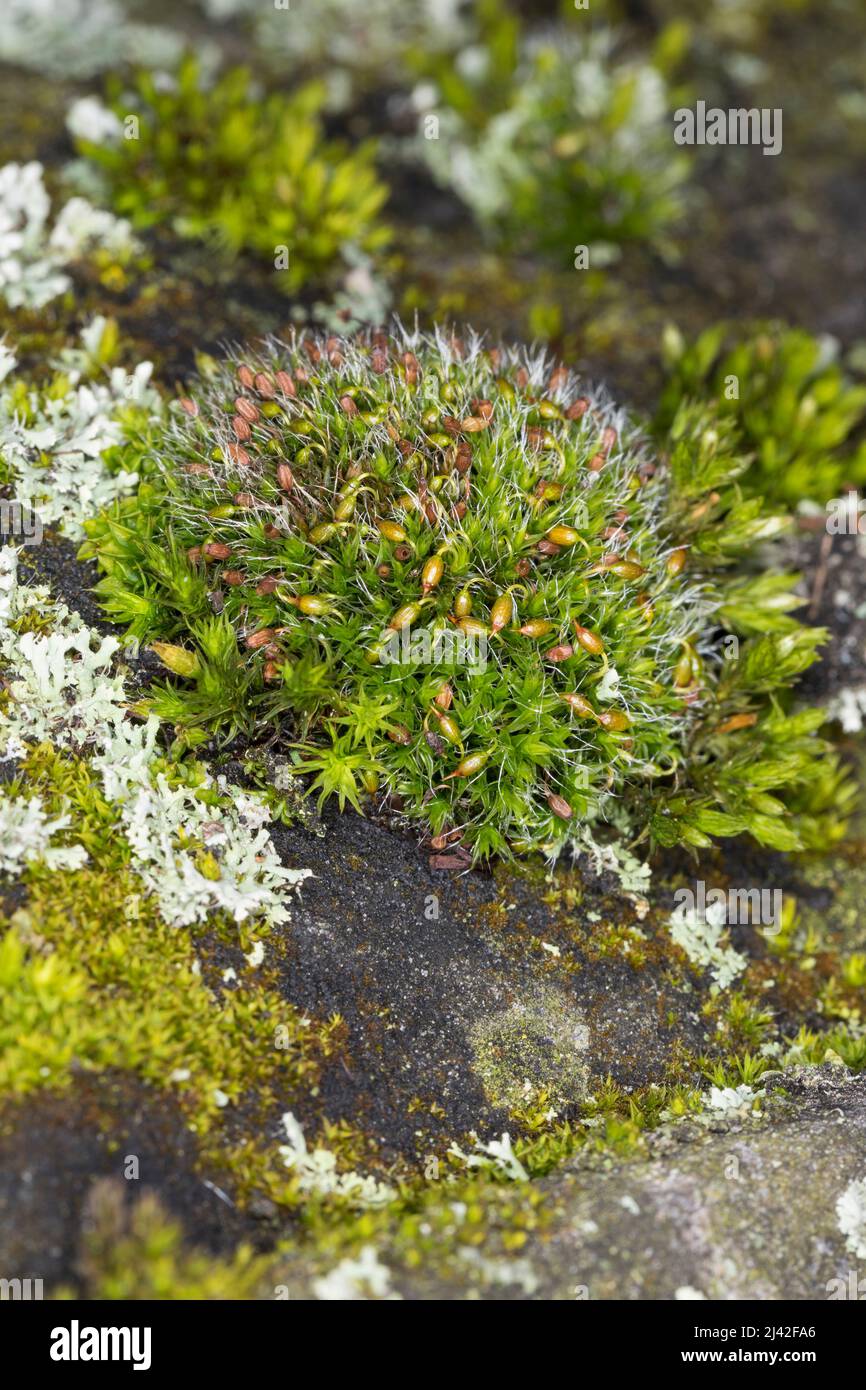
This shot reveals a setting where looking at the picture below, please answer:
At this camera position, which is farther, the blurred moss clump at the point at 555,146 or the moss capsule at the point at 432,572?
the blurred moss clump at the point at 555,146

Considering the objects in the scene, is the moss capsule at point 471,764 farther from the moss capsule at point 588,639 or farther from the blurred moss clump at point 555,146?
the blurred moss clump at point 555,146

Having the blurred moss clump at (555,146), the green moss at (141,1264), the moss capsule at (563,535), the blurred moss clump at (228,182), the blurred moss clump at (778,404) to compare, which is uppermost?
the blurred moss clump at (555,146)

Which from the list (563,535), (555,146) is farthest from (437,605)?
(555,146)

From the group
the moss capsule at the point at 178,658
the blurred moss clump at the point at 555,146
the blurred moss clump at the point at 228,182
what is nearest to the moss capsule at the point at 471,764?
the moss capsule at the point at 178,658

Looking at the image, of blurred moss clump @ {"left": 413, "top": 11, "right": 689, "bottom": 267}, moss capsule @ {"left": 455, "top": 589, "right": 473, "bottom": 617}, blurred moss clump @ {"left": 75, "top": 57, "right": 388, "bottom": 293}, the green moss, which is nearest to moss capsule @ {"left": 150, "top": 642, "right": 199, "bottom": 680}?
moss capsule @ {"left": 455, "top": 589, "right": 473, "bottom": 617}

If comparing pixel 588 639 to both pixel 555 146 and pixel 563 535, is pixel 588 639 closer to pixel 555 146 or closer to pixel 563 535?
pixel 563 535

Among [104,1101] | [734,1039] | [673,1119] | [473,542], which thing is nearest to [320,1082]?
[104,1101]
